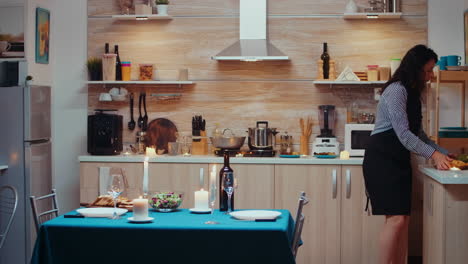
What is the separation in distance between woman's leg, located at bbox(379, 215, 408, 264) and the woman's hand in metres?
0.39

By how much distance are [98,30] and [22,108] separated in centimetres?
112

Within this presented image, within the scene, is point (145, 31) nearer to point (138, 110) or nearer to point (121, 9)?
point (121, 9)

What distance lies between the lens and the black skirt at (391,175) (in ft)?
13.6

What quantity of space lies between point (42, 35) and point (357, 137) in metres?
2.73

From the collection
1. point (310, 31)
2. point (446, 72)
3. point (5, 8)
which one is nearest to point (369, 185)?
point (446, 72)

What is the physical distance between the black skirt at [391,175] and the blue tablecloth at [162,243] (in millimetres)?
1372

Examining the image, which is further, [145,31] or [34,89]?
[145,31]

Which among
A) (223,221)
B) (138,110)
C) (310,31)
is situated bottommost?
(223,221)

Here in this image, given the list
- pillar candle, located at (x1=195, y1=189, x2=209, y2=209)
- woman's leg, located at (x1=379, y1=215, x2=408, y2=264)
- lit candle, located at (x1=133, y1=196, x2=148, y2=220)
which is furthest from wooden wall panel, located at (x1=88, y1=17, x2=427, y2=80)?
lit candle, located at (x1=133, y1=196, x2=148, y2=220)

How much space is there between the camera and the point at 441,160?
13.3 feet

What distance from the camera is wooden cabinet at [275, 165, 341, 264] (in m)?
5.20

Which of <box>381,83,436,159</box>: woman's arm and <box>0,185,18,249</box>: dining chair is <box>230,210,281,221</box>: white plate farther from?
<box>0,185,18,249</box>: dining chair

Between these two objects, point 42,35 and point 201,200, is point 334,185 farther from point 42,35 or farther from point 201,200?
point 42,35

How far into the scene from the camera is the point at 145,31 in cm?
588
